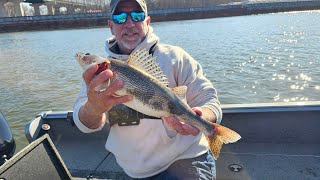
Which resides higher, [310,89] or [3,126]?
[3,126]

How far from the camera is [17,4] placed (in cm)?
9706

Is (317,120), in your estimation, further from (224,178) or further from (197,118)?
(197,118)

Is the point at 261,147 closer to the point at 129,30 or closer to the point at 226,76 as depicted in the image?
the point at 129,30

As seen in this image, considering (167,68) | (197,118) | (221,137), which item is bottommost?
(221,137)

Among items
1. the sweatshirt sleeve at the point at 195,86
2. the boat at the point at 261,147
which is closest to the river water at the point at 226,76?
the boat at the point at 261,147

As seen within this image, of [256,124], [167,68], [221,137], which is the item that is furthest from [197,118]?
[256,124]

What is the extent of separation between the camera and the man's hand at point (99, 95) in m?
2.57

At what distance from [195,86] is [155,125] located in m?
0.61

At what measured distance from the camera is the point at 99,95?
2.66m

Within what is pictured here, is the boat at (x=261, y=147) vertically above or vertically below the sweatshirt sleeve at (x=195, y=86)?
below

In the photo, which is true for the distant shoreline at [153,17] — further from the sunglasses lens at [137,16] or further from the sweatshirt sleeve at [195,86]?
the sweatshirt sleeve at [195,86]

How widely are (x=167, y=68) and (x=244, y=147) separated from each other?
2577 millimetres

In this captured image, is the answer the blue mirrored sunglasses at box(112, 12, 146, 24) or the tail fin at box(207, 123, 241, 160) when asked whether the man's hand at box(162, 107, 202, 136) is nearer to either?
the tail fin at box(207, 123, 241, 160)

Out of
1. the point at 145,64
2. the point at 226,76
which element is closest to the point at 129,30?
the point at 145,64
